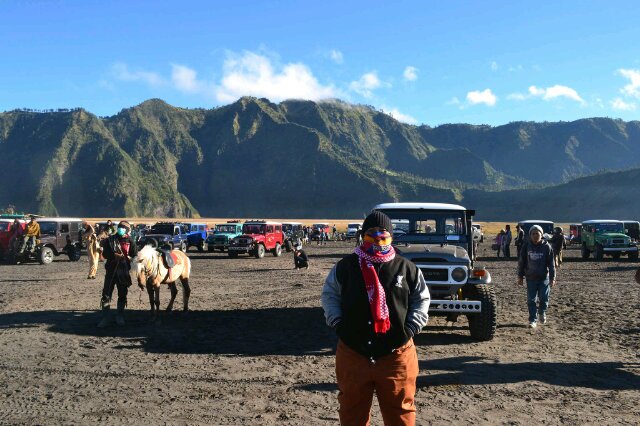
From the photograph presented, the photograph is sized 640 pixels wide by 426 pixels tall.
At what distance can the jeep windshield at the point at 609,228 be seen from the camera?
2893 centimetres

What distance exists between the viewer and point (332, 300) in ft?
12.9

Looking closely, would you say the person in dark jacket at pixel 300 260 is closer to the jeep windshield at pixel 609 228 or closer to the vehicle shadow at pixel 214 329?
the vehicle shadow at pixel 214 329

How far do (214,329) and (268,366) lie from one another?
280 centimetres

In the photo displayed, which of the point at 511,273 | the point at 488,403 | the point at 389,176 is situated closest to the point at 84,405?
the point at 488,403

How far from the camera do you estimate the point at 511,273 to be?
21188 millimetres

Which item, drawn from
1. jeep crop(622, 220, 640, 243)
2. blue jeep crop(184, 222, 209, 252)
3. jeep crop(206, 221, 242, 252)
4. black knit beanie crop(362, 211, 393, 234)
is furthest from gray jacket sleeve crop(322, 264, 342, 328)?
jeep crop(622, 220, 640, 243)

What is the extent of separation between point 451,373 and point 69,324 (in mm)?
6926

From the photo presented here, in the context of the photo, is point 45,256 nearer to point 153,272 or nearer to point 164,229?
point 164,229

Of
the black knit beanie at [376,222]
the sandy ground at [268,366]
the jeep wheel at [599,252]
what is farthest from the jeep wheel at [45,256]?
the jeep wheel at [599,252]

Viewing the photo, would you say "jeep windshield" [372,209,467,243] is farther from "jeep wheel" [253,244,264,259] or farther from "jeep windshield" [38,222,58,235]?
"jeep wheel" [253,244,264,259]

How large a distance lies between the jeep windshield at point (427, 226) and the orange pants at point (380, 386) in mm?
6336

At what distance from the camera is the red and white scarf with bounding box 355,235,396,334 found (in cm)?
366

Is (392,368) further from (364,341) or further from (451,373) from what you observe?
(451,373)

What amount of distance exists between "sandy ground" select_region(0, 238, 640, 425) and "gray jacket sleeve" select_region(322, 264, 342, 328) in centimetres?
202
